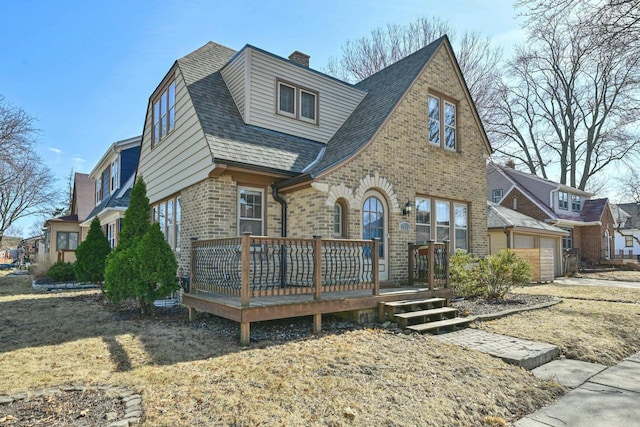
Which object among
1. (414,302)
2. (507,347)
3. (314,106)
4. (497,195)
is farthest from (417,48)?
(507,347)

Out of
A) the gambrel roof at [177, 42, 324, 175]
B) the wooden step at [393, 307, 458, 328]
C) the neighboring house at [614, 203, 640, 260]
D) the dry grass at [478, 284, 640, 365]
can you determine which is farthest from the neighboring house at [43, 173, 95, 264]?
the neighboring house at [614, 203, 640, 260]

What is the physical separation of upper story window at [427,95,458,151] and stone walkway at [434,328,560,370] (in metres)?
6.58

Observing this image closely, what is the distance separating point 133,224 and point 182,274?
1.85 m

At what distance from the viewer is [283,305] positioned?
6.45 meters

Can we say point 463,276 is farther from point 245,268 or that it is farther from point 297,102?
point 245,268

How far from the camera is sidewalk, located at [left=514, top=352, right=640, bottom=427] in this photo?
13.1 feet

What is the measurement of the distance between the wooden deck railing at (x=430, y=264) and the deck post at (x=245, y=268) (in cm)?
451

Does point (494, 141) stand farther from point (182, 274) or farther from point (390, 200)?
point (182, 274)

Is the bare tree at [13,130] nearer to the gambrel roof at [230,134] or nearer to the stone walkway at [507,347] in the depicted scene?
the gambrel roof at [230,134]

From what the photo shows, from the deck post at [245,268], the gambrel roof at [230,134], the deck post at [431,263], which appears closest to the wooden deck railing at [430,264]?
the deck post at [431,263]

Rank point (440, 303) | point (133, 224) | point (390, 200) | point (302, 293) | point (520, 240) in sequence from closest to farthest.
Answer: point (302, 293), point (440, 303), point (133, 224), point (390, 200), point (520, 240)

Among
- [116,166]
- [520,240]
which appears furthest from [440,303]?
[116,166]

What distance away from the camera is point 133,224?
9320mm

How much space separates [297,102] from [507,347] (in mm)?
8144
